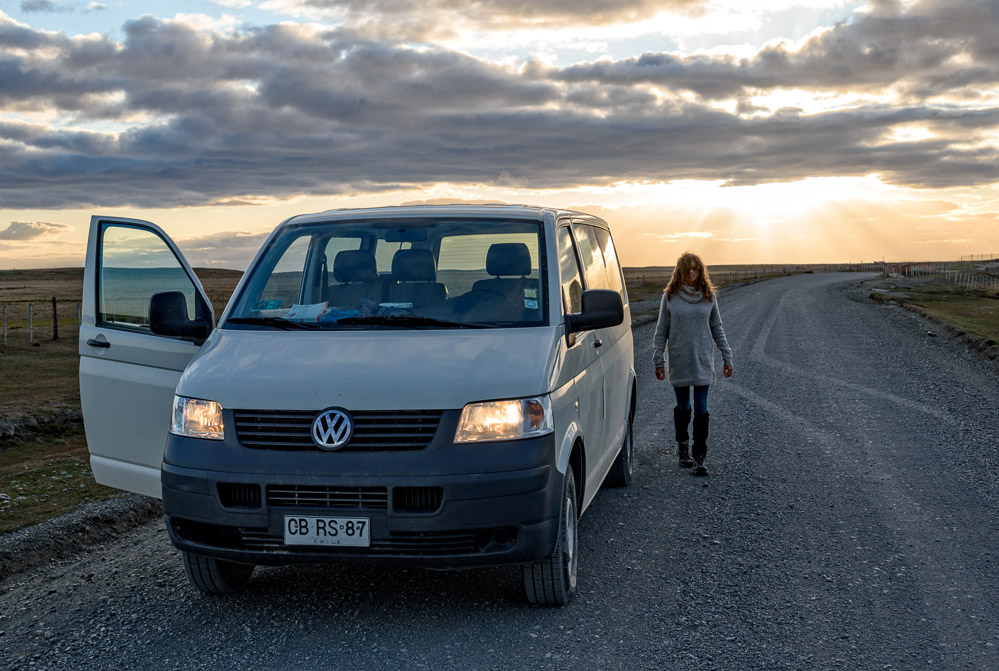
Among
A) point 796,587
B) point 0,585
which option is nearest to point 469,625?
point 796,587

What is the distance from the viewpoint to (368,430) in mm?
4301

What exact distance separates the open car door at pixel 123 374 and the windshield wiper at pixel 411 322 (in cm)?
101

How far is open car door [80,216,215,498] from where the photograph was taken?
5328 mm

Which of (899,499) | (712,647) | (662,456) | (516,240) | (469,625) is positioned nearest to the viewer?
(712,647)

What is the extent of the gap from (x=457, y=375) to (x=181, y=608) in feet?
6.38

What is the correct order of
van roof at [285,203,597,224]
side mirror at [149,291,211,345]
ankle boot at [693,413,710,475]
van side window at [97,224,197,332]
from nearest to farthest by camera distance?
side mirror at [149,291,211,345]
van side window at [97,224,197,332]
van roof at [285,203,597,224]
ankle boot at [693,413,710,475]

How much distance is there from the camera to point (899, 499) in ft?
23.2

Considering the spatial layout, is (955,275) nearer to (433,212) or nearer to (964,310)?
(964,310)

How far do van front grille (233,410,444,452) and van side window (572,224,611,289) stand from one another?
2211 millimetres

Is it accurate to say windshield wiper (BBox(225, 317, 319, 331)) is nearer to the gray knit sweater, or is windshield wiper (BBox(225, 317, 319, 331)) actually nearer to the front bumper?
the front bumper

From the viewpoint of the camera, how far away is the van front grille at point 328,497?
4.28 m

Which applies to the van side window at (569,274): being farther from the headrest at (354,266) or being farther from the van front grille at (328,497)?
the van front grille at (328,497)

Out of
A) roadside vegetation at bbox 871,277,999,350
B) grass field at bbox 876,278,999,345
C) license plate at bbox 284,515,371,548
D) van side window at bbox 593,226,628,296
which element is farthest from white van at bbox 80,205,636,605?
grass field at bbox 876,278,999,345

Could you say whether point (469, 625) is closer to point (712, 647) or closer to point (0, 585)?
point (712, 647)
